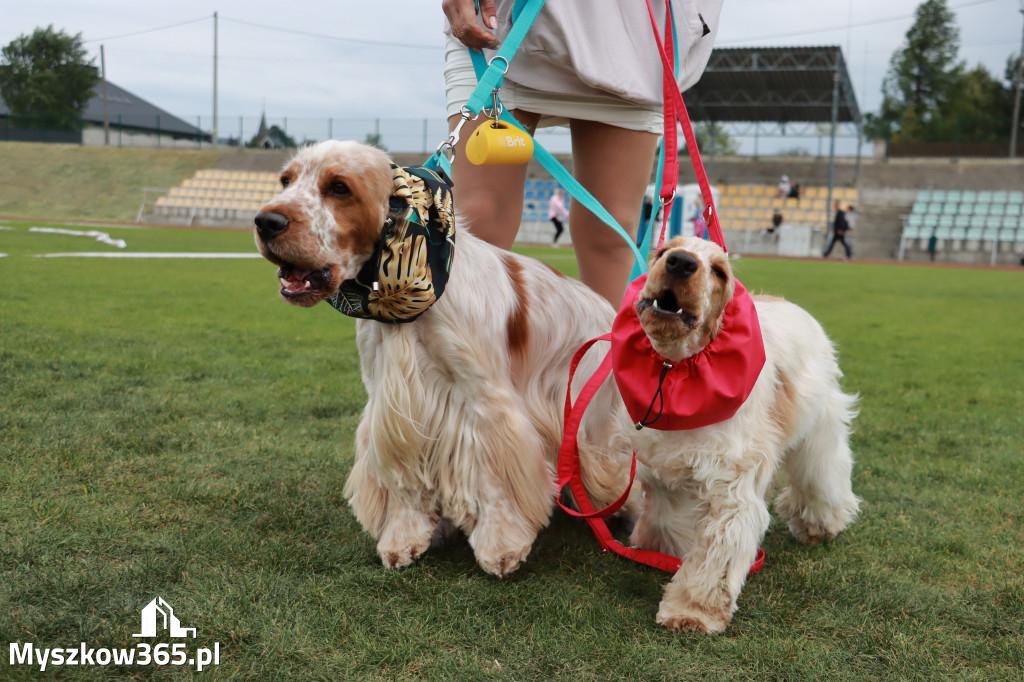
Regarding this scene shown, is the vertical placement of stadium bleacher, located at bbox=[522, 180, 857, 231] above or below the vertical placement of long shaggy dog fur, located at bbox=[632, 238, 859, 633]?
above

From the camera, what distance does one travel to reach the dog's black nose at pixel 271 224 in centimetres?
222

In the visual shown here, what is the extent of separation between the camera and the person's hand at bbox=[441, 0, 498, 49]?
2861mm

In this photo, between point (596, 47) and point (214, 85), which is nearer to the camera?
point (596, 47)

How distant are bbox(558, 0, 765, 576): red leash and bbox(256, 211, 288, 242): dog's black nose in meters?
1.12

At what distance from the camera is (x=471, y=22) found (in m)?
2.85

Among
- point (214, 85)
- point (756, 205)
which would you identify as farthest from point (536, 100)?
point (214, 85)

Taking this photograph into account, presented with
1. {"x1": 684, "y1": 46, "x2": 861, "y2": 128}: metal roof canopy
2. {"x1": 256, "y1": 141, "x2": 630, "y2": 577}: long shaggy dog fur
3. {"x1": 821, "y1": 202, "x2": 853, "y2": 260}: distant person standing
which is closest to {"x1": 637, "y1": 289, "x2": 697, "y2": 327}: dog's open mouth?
{"x1": 256, "y1": 141, "x2": 630, "y2": 577}: long shaggy dog fur

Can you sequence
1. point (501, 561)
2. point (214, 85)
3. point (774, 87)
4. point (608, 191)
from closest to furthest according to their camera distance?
point (501, 561)
point (608, 191)
point (774, 87)
point (214, 85)

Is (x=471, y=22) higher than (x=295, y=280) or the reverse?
higher

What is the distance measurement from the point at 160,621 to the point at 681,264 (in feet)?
5.61

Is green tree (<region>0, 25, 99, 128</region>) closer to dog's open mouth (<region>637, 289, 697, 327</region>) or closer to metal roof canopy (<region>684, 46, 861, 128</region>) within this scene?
metal roof canopy (<region>684, 46, 861, 128</region>)

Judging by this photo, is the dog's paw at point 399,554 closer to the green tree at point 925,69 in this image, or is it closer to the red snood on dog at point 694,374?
the red snood on dog at point 694,374

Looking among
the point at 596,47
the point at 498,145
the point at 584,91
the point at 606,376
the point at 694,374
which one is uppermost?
the point at 596,47

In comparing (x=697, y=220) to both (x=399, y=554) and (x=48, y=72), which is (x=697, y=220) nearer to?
(x=399, y=554)
